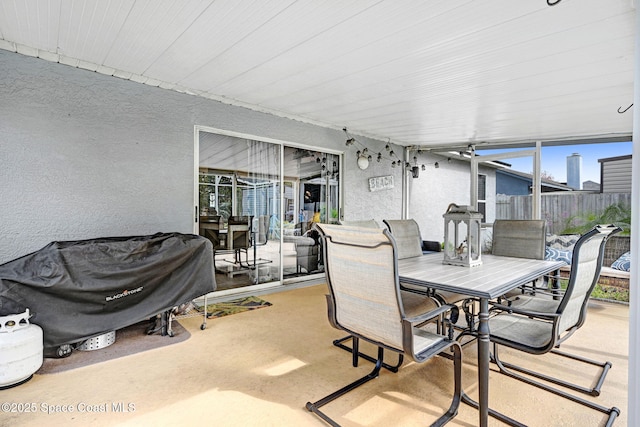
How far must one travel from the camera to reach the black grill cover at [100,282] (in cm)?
223

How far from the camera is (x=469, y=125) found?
4.86m

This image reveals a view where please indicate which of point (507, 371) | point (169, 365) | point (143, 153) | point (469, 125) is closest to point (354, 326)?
point (507, 371)

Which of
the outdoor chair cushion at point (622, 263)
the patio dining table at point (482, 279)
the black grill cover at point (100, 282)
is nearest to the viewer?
the patio dining table at point (482, 279)

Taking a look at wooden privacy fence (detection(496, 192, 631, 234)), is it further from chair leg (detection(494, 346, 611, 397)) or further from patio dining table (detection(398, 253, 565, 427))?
chair leg (detection(494, 346, 611, 397))

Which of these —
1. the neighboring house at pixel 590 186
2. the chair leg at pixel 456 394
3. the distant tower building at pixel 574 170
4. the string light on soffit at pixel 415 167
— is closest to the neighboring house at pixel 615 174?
the neighboring house at pixel 590 186

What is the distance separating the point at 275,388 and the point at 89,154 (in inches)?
105

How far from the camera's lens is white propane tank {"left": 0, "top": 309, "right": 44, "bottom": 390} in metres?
2.03

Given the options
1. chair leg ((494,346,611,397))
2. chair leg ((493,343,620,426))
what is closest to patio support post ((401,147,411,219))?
chair leg ((494,346,611,397))

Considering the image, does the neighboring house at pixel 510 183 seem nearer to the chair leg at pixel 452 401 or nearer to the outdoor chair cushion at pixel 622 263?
the outdoor chair cushion at pixel 622 263

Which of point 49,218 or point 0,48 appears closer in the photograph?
point 0,48

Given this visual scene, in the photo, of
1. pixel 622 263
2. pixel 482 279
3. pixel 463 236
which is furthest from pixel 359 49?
pixel 622 263

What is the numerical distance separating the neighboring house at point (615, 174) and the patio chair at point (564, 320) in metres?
4.52

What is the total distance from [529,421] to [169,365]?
2.37 m

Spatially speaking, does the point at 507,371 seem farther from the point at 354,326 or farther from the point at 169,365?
the point at 169,365
